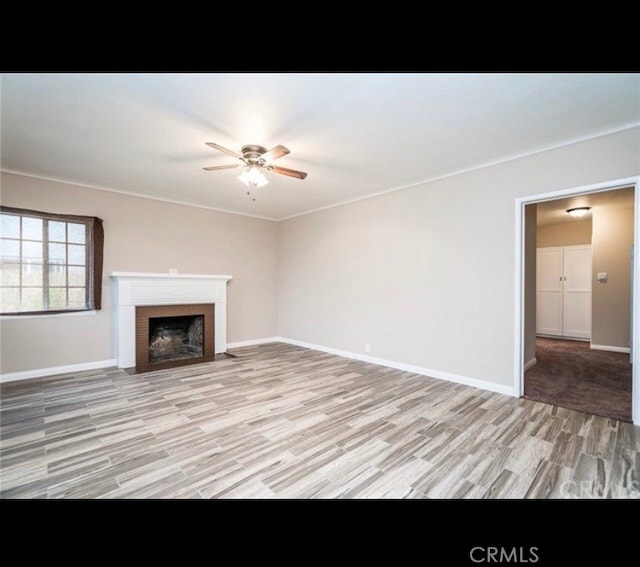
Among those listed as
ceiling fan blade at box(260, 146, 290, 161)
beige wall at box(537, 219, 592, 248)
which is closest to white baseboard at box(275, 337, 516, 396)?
ceiling fan blade at box(260, 146, 290, 161)

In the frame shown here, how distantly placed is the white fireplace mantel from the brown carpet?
4.76m

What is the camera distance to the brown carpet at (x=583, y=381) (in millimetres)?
3156

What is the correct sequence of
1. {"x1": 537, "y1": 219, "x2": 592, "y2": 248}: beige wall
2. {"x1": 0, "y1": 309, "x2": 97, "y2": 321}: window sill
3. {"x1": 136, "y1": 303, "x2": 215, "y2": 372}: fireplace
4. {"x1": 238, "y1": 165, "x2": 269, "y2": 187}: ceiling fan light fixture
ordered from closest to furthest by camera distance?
{"x1": 238, "y1": 165, "x2": 269, "y2": 187}: ceiling fan light fixture, {"x1": 0, "y1": 309, "x2": 97, "y2": 321}: window sill, {"x1": 136, "y1": 303, "x2": 215, "y2": 372}: fireplace, {"x1": 537, "y1": 219, "x2": 592, "y2": 248}: beige wall

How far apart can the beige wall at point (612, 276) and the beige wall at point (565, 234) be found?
3.44ft

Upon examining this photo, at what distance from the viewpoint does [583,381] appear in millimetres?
3912

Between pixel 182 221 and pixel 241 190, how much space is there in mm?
1488

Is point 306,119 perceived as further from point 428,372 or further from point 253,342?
point 253,342

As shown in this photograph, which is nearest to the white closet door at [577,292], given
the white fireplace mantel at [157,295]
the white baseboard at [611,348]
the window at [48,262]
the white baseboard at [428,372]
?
the white baseboard at [611,348]

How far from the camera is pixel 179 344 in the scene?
17.6ft

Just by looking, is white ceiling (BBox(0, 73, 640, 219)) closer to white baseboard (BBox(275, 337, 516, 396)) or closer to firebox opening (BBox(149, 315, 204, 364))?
firebox opening (BBox(149, 315, 204, 364))

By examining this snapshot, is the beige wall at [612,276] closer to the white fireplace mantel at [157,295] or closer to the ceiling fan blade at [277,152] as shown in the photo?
the ceiling fan blade at [277,152]

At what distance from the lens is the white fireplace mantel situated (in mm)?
4523

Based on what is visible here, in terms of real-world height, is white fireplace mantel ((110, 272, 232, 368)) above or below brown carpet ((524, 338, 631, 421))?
above
